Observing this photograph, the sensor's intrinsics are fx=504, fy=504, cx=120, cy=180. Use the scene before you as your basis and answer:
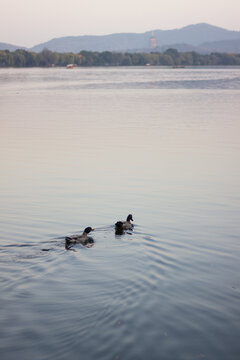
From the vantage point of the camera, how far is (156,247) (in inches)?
532

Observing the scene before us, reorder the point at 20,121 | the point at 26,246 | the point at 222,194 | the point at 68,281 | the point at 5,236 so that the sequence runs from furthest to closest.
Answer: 1. the point at 20,121
2. the point at 222,194
3. the point at 5,236
4. the point at 26,246
5. the point at 68,281

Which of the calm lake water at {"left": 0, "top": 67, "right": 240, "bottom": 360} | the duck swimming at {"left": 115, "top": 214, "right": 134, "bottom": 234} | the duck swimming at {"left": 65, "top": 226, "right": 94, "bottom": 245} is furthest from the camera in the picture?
the duck swimming at {"left": 115, "top": 214, "right": 134, "bottom": 234}

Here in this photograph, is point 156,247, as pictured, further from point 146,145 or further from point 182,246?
point 146,145

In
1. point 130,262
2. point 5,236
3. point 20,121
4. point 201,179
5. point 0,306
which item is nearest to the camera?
point 0,306

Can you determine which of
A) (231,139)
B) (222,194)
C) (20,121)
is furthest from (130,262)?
(20,121)

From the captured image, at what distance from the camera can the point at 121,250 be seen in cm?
1348

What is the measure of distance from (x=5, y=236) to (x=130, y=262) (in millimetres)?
4082

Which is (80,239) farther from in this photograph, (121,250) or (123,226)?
(123,226)

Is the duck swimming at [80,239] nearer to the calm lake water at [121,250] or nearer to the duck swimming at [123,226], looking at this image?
the calm lake water at [121,250]

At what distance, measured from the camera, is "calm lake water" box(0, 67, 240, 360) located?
8.88m

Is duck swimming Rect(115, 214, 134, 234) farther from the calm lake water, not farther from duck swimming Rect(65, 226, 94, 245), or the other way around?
duck swimming Rect(65, 226, 94, 245)

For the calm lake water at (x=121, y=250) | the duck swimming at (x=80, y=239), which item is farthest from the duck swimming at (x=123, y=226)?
the duck swimming at (x=80, y=239)

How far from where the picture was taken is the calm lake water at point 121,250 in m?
8.88

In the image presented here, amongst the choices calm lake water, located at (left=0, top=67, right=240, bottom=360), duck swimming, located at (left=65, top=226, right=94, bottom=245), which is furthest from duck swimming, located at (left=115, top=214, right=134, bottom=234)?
duck swimming, located at (left=65, top=226, right=94, bottom=245)
